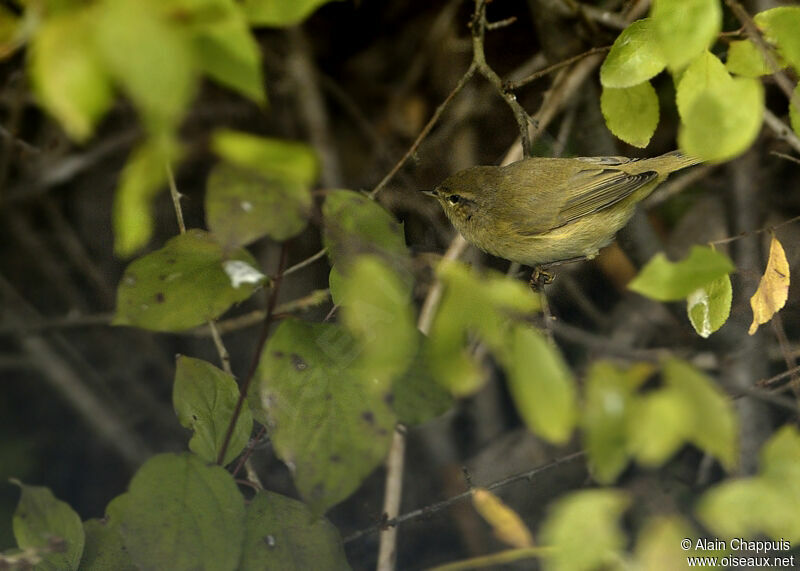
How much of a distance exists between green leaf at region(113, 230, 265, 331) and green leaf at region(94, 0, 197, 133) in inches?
21.1

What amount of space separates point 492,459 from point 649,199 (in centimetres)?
122

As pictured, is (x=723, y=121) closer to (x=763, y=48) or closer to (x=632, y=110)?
(x=763, y=48)

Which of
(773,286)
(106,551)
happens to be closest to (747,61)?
(773,286)

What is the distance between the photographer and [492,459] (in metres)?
3.23

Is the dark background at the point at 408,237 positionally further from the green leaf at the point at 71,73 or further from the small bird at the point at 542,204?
the green leaf at the point at 71,73

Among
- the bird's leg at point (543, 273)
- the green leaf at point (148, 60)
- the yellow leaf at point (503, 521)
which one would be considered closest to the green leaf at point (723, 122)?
the green leaf at point (148, 60)

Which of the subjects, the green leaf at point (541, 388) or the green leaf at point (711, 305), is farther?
the green leaf at point (711, 305)

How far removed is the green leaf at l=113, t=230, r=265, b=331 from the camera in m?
1.19

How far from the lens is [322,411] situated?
1146 millimetres

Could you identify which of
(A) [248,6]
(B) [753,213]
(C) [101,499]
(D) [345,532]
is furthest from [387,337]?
(C) [101,499]

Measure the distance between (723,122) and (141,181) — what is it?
0.67 m

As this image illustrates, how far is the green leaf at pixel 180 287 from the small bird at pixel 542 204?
1459mm

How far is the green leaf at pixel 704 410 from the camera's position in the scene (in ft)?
2.37

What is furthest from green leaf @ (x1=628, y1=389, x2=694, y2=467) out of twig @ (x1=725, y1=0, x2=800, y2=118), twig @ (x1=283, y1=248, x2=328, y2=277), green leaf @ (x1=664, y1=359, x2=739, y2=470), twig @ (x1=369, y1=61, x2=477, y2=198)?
twig @ (x1=369, y1=61, x2=477, y2=198)
